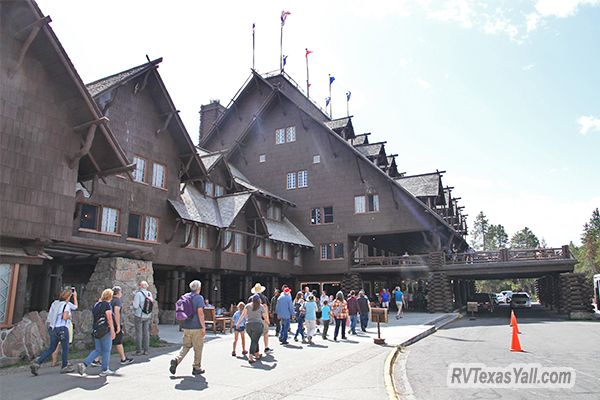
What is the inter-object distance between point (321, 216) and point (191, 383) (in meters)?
27.1

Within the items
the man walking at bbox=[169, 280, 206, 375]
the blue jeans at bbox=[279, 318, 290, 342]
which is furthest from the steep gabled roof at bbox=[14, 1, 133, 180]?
the blue jeans at bbox=[279, 318, 290, 342]

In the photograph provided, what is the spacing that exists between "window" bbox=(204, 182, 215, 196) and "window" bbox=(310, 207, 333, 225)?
10.6 meters

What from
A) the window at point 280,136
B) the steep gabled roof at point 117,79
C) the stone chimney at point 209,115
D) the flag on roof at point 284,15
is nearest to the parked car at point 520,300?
the window at point 280,136

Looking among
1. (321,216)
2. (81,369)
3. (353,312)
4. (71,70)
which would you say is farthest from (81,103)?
(321,216)

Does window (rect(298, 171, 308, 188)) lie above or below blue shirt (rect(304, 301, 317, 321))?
above

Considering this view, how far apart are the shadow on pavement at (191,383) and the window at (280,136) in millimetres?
29494

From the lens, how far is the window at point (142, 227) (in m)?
20.9

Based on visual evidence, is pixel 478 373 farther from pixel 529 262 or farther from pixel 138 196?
pixel 529 262

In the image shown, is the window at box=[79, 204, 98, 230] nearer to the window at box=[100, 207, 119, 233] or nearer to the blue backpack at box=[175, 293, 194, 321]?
the window at box=[100, 207, 119, 233]

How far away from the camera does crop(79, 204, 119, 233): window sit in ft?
61.8

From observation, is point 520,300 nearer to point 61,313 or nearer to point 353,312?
point 353,312

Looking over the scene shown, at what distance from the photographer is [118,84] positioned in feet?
66.4

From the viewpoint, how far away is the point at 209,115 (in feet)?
142

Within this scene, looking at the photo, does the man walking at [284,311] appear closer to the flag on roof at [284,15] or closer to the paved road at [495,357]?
the paved road at [495,357]
